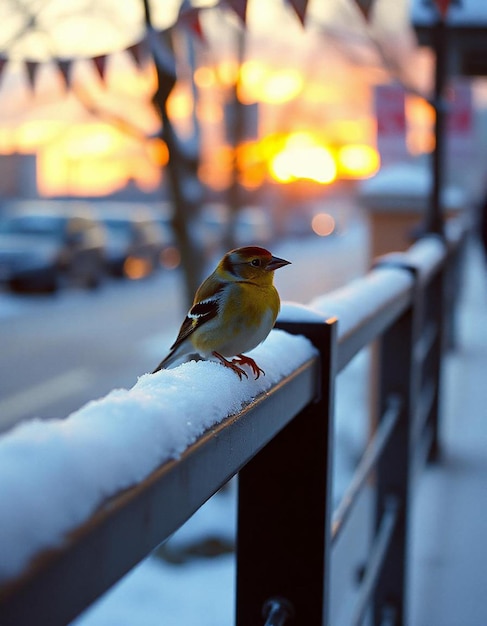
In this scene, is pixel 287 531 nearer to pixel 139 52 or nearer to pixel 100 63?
pixel 139 52

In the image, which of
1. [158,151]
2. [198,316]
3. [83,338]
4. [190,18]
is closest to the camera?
[198,316]

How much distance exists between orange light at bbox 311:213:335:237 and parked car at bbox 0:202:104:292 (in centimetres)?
2807

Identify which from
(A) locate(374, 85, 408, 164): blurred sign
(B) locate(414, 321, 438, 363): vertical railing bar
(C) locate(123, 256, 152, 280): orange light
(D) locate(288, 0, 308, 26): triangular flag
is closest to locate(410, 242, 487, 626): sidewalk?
(B) locate(414, 321, 438, 363): vertical railing bar

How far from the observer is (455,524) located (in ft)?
11.9

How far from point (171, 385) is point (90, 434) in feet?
0.85

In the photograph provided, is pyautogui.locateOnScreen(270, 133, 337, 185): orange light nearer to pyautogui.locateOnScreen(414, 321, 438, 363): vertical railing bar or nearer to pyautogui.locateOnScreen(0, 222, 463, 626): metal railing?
pyautogui.locateOnScreen(414, 321, 438, 363): vertical railing bar

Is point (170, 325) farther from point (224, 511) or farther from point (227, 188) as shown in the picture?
point (224, 511)

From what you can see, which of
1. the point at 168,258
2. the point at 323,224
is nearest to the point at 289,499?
the point at 168,258

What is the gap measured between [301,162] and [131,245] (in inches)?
539

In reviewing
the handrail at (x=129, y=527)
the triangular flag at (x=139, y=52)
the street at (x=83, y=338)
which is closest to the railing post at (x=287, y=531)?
the handrail at (x=129, y=527)

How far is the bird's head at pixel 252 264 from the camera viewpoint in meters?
1.66

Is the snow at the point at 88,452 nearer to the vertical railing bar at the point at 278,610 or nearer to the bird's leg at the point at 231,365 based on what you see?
the bird's leg at the point at 231,365

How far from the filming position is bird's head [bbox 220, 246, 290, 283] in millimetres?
1661

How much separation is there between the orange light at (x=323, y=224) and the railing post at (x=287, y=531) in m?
46.8
